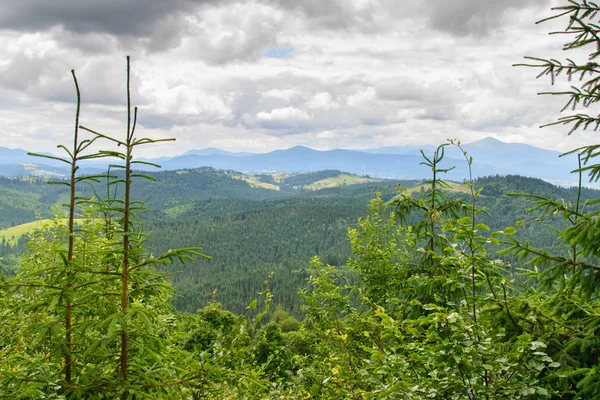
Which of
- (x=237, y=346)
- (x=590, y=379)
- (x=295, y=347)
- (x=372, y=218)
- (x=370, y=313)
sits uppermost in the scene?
(x=372, y=218)

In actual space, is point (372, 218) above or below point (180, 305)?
above

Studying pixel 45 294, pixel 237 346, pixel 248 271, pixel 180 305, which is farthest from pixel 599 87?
pixel 248 271

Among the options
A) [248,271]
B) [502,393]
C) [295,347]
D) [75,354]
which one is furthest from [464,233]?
[248,271]

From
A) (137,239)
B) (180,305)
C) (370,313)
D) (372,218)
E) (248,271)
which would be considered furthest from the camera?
(248,271)

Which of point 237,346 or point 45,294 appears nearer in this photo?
point 45,294

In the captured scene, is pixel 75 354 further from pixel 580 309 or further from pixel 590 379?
pixel 580 309

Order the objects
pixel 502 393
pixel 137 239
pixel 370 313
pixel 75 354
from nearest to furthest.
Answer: pixel 502 393, pixel 75 354, pixel 137 239, pixel 370 313

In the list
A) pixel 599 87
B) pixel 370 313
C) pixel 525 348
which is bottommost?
pixel 370 313

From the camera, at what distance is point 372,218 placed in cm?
1034

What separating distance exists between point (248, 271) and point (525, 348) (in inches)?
6933

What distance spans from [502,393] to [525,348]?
48 centimetres

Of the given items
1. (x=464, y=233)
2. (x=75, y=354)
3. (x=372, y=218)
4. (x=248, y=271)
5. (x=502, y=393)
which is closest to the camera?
(x=502, y=393)

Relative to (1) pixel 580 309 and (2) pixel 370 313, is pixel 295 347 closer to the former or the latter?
(2) pixel 370 313

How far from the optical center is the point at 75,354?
4.05 meters
